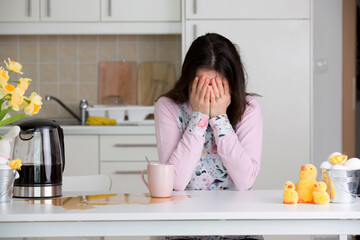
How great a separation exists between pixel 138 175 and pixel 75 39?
4.10 feet

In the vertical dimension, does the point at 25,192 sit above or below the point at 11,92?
below

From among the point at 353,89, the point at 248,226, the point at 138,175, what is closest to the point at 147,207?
the point at 248,226

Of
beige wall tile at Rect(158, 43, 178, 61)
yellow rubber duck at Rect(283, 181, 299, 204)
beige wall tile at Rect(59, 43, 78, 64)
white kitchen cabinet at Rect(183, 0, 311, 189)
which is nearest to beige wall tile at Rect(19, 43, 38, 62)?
beige wall tile at Rect(59, 43, 78, 64)

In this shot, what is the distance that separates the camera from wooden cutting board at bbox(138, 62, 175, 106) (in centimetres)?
415

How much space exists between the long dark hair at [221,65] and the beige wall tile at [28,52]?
244cm

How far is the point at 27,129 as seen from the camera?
1.62 metres

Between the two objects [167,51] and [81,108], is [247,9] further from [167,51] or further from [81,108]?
[81,108]

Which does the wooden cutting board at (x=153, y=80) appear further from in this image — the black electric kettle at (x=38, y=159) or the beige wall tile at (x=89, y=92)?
the black electric kettle at (x=38, y=159)

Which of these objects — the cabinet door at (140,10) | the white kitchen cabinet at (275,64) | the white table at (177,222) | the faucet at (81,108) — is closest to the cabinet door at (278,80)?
the white kitchen cabinet at (275,64)

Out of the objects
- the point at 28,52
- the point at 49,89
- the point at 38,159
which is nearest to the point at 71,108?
the point at 49,89

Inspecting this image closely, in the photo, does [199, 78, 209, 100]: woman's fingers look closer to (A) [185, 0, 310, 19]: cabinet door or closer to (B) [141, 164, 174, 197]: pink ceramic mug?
(B) [141, 164, 174, 197]: pink ceramic mug

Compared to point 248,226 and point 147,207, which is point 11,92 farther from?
point 248,226

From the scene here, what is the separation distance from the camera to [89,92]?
4211 mm

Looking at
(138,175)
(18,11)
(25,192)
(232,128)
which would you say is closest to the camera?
(25,192)
